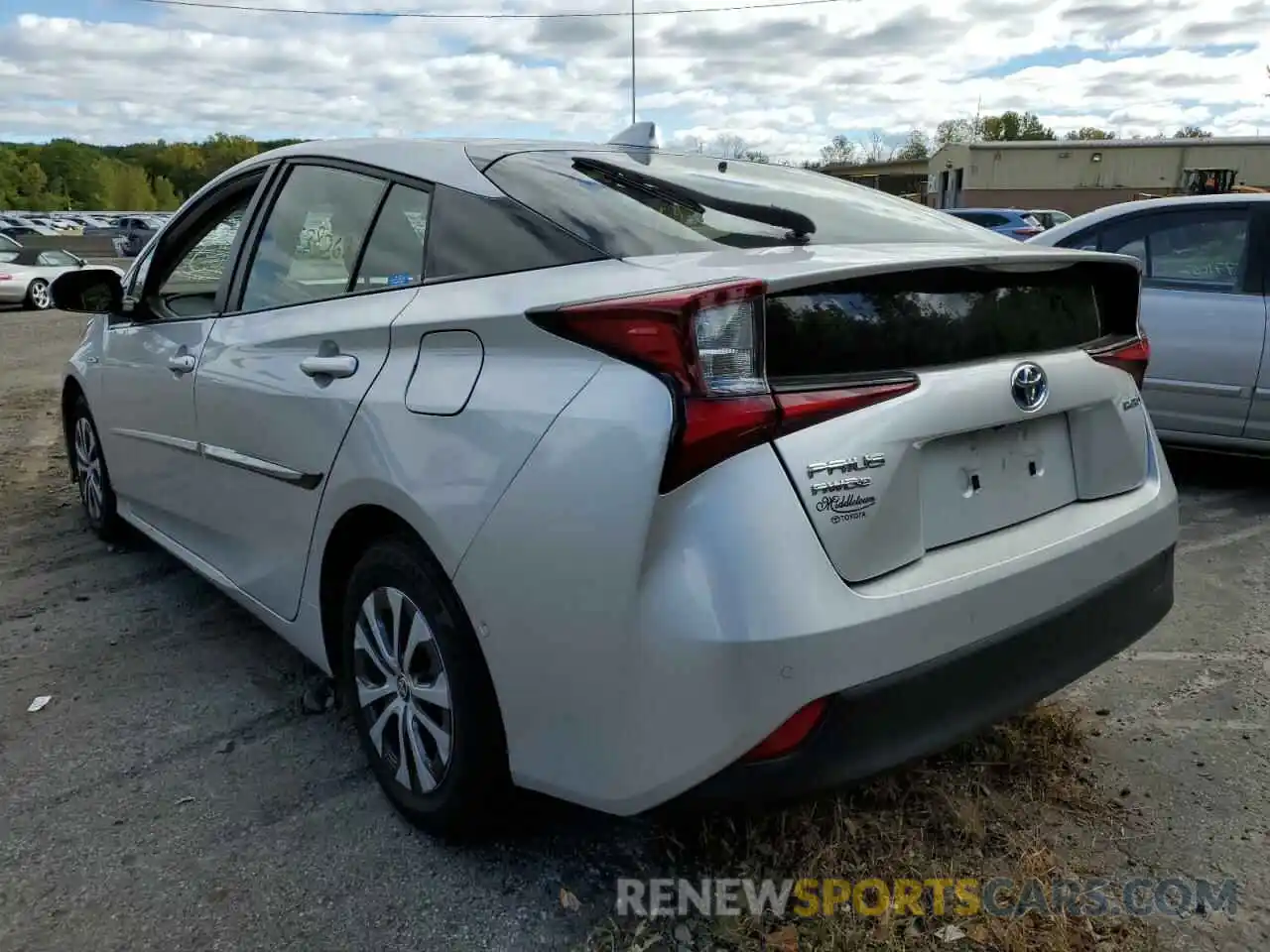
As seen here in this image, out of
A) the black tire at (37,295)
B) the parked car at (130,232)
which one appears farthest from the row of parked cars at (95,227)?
the black tire at (37,295)

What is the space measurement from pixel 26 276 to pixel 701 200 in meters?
20.1

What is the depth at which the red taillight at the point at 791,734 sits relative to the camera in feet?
5.94

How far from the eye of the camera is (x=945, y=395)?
200 centimetres

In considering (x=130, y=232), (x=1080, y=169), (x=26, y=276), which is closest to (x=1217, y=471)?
(x=26, y=276)

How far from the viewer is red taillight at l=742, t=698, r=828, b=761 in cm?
181

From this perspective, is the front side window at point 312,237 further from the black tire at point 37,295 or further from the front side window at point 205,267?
the black tire at point 37,295

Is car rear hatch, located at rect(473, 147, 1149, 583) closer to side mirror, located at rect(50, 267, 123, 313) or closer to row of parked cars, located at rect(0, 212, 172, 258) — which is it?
side mirror, located at rect(50, 267, 123, 313)

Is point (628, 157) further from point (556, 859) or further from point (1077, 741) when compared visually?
point (1077, 741)

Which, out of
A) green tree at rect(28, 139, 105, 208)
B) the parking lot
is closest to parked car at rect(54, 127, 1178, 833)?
the parking lot

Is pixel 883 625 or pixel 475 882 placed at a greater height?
pixel 883 625

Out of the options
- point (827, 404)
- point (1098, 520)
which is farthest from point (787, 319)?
point (1098, 520)

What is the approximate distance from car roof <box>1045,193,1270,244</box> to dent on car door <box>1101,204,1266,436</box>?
3 centimetres

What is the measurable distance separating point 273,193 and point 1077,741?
2875 mm

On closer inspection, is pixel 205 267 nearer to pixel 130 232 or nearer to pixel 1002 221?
pixel 1002 221
